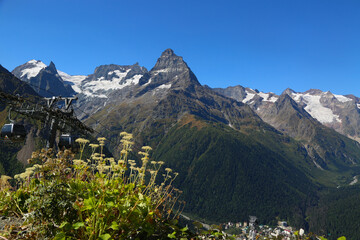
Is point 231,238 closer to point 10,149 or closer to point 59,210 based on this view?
point 59,210

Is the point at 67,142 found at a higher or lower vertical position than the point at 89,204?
lower

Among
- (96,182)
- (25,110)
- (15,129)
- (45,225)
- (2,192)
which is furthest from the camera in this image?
(25,110)

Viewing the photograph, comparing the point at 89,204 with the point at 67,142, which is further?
the point at 67,142

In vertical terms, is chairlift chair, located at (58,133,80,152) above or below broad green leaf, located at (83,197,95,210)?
below

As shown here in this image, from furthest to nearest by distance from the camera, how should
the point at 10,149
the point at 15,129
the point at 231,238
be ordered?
1. the point at 10,149
2. the point at 15,129
3. the point at 231,238

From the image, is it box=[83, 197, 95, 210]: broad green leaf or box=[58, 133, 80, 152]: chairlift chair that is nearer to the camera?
box=[83, 197, 95, 210]: broad green leaf

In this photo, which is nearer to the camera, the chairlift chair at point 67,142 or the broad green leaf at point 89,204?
the broad green leaf at point 89,204

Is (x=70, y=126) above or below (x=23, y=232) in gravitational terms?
above

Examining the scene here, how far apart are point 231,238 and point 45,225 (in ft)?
9.32

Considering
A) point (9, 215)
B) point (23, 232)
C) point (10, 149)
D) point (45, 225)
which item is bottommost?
point (10, 149)

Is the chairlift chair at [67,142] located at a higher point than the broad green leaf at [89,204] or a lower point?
lower

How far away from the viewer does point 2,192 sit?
5.25 m

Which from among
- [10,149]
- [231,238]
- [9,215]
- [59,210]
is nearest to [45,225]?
[59,210]

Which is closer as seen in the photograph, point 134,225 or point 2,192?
point 134,225
